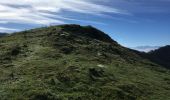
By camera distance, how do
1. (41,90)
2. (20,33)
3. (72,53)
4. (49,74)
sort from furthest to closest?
(20,33)
(72,53)
(49,74)
(41,90)

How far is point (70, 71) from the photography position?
160 feet

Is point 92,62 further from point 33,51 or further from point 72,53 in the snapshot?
point 33,51

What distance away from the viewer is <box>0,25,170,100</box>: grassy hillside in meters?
41.6

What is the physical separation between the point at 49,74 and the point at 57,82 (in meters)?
3.33

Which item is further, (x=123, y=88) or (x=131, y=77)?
(x=131, y=77)

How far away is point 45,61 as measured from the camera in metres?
53.5

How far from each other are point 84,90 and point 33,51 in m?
18.5

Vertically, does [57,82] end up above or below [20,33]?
below

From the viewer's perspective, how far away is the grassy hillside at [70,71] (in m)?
41.6

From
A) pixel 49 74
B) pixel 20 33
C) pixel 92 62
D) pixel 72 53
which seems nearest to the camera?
pixel 49 74

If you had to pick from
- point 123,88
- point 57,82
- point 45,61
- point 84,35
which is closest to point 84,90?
point 57,82

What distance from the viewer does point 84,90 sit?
4288cm

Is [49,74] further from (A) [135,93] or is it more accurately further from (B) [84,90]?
(A) [135,93]

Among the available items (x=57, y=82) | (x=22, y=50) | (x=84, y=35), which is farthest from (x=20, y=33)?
(x=57, y=82)
